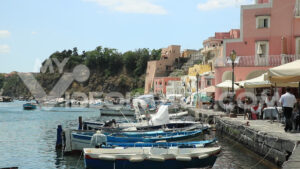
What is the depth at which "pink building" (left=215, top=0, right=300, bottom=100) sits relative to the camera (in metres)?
34.7

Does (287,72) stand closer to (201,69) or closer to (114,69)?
(201,69)

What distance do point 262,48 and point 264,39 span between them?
2.86 feet

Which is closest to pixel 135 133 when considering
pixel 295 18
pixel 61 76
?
pixel 295 18

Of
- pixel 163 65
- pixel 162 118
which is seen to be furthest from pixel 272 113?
pixel 163 65

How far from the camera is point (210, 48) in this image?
85.6 metres

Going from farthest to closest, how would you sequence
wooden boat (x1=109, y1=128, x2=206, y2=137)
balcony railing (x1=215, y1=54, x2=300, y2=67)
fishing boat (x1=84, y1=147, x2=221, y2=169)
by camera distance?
1. balcony railing (x1=215, y1=54, x2=300, y2=67)
2. wooden boat (x1=109, y1=128, x2=206, y2=137)
3. fishing boat (x1=84, y1=147, x2=221, y2=169)

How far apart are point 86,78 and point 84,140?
153 metres

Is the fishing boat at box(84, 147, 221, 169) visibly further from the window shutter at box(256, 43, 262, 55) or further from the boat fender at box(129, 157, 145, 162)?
the window shutter at box(256, 43, 262, 55)

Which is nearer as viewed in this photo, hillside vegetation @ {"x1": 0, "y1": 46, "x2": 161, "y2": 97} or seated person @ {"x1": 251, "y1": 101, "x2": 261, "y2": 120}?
seated person @ {"x1": 251, "y1": 101, "x2": 261, "y2": 120}

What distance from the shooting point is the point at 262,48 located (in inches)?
1427

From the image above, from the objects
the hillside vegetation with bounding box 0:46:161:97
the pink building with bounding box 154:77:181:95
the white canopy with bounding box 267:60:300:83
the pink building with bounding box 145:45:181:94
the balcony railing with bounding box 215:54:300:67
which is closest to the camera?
the white canopy with bounding box 267:60:300:83

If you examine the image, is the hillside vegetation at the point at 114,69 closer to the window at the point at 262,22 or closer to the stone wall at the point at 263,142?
the window at the point at 262,22

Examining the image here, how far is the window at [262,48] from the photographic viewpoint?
117 feet

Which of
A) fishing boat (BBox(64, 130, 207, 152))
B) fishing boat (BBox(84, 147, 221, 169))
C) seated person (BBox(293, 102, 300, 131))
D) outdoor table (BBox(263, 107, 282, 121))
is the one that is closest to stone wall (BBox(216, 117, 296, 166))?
seated person (BBox(293, 102, 300, 131))
